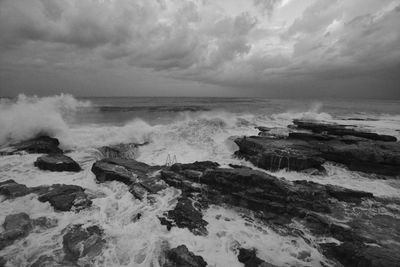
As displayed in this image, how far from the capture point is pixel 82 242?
17.1 feet

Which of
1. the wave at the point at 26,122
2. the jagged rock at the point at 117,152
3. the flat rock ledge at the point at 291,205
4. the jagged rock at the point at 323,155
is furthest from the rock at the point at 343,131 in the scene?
the wave at the point at 26,122

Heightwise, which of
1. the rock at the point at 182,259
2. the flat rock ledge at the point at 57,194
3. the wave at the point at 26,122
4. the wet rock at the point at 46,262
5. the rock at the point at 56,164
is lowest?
the wet rock at the point at 46,262

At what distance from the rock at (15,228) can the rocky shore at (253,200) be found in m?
0.02

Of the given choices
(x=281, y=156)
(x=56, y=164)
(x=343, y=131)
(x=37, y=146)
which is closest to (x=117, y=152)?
(x=56, y=164)

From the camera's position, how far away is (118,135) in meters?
15.0

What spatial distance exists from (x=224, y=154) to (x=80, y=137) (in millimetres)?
9404

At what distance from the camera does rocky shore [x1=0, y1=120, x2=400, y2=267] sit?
491 centimetres

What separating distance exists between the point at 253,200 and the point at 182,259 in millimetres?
3075

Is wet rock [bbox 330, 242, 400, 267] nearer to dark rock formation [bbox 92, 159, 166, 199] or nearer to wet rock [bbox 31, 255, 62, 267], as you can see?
dark rock formation [bbox 92, 159, 166, 199]

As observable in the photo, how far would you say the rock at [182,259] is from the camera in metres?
4.61

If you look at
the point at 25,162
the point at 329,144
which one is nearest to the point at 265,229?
the point at 329,144

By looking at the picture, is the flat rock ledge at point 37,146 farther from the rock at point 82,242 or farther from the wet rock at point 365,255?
the wet rock at point 365,255

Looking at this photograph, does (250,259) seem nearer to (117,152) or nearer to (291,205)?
(291,205)

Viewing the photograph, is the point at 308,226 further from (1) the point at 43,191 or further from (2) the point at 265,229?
(1) the point at 43,191
